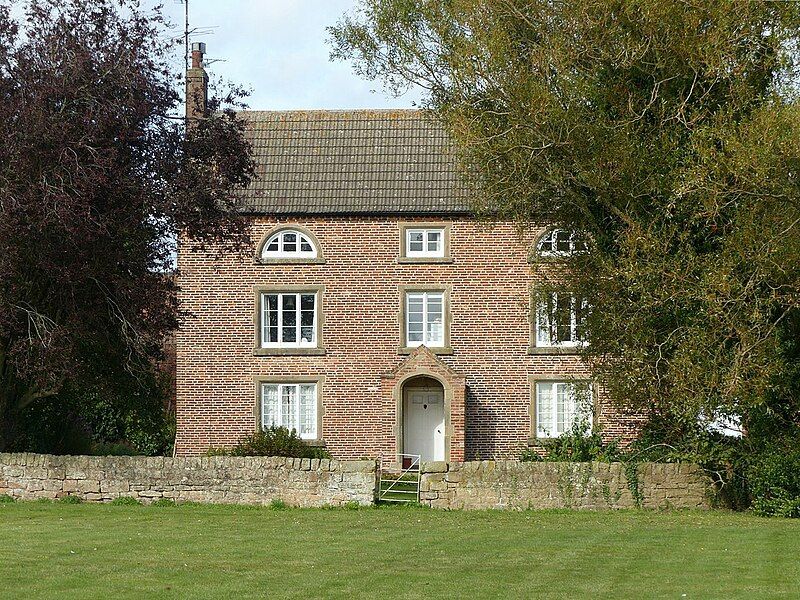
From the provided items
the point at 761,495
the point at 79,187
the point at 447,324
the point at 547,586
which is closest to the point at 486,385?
the point at 447,324

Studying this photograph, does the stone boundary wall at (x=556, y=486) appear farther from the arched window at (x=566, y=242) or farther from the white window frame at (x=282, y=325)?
the white window frame at (x=282, y=325)

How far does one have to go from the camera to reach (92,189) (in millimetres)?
20781

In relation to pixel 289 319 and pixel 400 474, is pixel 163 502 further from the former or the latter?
pixel 289 319

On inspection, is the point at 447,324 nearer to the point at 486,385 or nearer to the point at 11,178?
the point at 486,385

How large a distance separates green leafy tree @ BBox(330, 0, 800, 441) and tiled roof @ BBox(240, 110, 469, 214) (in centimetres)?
1022

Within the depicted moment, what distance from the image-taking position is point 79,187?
20750 millimetres

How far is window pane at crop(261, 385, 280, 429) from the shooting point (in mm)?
33375

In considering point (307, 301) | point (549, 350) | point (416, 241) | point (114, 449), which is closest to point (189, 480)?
point (307, 301)

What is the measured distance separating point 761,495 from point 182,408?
15.9m

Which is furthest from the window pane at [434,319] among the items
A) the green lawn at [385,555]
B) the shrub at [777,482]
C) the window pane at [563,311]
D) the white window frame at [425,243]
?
the shrub at [777,482]

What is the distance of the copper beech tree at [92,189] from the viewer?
20609mm

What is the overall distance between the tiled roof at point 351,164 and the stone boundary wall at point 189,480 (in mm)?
11255

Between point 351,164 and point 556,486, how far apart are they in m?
13.2

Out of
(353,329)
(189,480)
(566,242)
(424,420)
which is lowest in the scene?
(189,480)
